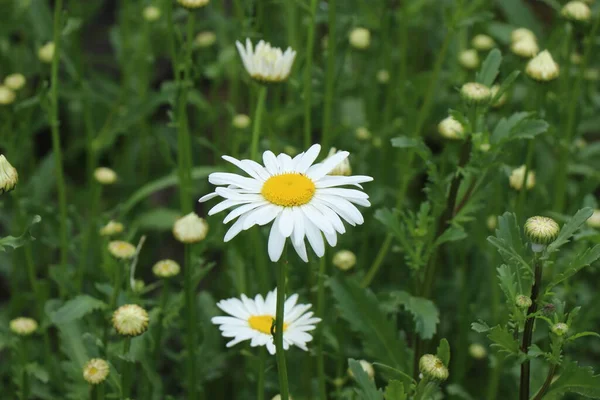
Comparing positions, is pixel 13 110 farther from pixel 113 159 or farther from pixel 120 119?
pixel 113 159

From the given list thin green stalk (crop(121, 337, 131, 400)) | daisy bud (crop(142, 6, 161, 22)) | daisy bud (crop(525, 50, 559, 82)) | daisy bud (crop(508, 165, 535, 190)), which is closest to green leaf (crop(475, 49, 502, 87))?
daisy bud (crop(525, 50, 559, 82))

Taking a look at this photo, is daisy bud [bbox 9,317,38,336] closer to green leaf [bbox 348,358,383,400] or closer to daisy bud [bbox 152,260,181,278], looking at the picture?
daisy bud [bbox 152,260,181,278]

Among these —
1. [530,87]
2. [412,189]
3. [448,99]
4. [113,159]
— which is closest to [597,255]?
[530,87]

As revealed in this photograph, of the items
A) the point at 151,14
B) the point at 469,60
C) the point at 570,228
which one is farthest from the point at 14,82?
the point at 570,228

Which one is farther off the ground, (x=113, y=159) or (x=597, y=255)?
(x=113, y=159)

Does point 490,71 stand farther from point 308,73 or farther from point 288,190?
point 288,190

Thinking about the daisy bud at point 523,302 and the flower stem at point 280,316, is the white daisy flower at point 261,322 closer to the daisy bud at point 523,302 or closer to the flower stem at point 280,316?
the flower stem at point 280,316

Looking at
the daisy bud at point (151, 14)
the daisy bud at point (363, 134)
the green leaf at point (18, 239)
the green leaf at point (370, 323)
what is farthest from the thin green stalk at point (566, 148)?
the green leaf at point (18, 239)
